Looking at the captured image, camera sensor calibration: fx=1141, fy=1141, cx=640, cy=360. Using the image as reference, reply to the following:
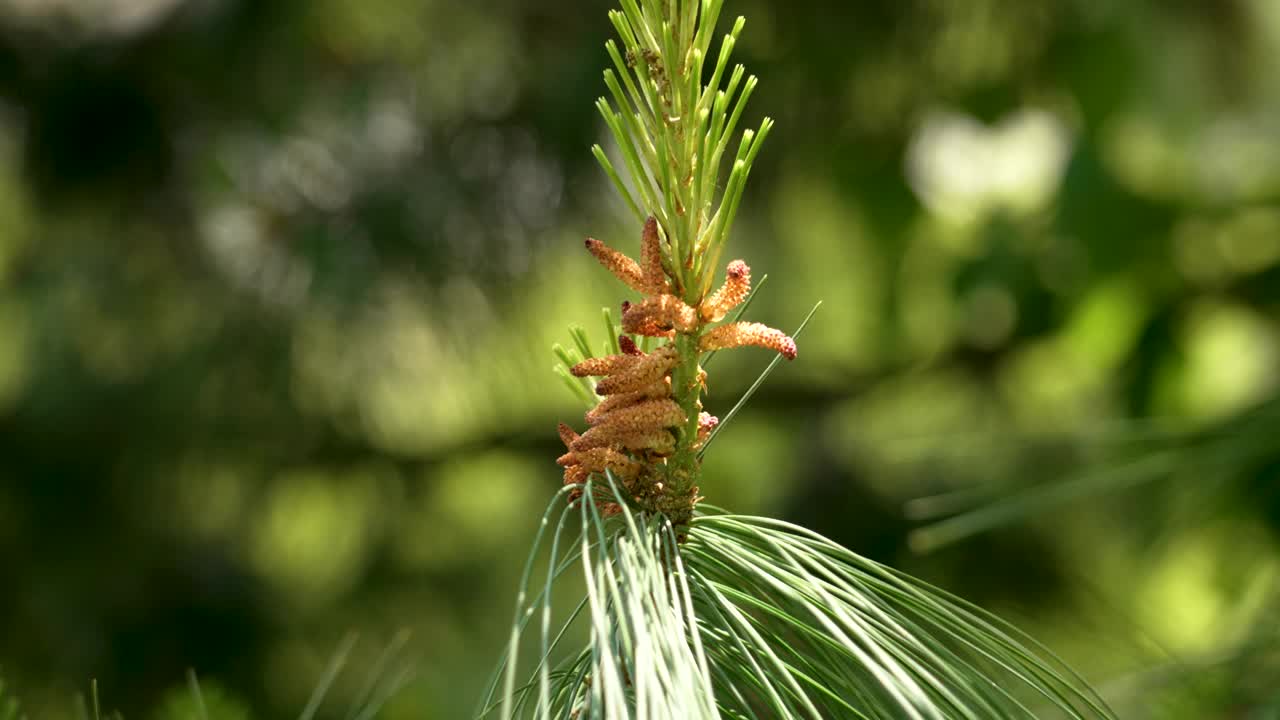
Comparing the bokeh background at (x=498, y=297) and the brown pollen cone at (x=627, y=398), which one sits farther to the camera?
the bokeh background at (x=498, y=297)

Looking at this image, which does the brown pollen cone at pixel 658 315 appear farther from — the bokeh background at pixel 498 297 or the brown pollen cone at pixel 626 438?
the bokeh background at pixel 498 297

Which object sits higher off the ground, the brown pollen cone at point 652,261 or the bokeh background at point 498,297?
the bokeh background at point 498,297

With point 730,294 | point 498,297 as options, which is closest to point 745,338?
point 730,294

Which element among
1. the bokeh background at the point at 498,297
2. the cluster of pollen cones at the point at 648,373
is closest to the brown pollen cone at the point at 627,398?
the cluster of pollen cones at the point at 648,373

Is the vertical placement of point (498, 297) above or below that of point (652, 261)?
above

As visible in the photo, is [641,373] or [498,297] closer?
[641,373]

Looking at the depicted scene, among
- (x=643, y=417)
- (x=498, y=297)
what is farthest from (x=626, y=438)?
(x=498, y=297)

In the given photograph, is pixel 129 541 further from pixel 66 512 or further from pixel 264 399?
pixel 264 399

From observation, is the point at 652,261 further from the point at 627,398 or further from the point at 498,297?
the point at 498,297
